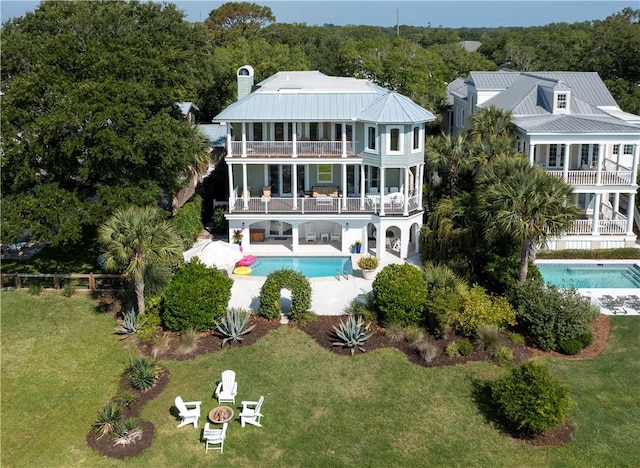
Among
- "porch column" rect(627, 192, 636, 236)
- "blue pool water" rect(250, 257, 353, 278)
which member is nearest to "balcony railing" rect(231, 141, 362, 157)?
"blue pool water" rect(250, 257, 353, 278)

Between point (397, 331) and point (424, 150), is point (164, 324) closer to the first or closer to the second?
point (397, 331)

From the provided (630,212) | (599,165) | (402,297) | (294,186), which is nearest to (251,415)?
(402,297)

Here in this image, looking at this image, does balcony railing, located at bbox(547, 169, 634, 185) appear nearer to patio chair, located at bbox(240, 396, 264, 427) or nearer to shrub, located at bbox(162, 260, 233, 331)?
shrub, located at bbox(162, 260, 233, 331)

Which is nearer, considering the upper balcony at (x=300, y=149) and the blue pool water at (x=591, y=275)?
the blue pool water at (x=591, y=275)

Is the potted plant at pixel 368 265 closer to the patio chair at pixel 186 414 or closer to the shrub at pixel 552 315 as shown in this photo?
the shrub at pixel 552 315

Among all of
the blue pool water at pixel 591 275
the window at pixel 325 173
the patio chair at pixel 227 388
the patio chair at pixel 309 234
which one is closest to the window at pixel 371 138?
the window at pixel 325 173

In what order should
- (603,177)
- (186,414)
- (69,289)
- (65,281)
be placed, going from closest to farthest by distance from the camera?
1. (186,414)
2. (69,289)
3. (65,281)
4. (603,177)

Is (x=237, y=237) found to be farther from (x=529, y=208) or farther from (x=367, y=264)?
Result: (x=529, y=208)
